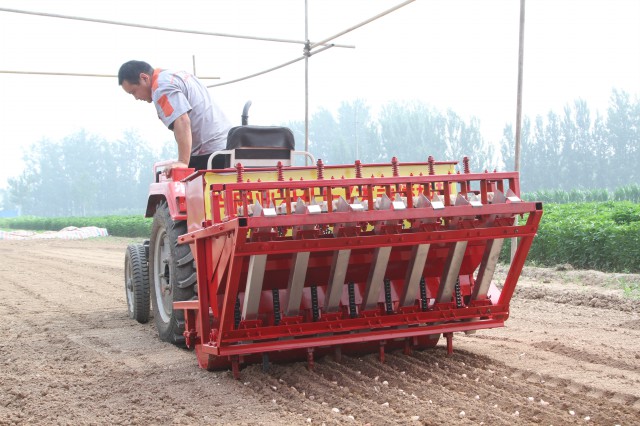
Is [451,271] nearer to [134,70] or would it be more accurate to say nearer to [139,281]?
[134,70]

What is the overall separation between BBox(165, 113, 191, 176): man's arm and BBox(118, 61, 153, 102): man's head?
0.48 metres

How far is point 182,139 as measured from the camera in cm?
569

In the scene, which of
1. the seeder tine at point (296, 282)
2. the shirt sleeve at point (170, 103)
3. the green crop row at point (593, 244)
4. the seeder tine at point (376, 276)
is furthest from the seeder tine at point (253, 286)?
the green crop row at point (593, 244)

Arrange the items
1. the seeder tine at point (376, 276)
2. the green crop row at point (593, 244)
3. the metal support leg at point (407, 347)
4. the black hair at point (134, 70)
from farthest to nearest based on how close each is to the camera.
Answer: the green crop row at point (593, 244), the black hair at point (134, 70), the metal support leg at point (407, 347), the seeder tine at point (376, 276)

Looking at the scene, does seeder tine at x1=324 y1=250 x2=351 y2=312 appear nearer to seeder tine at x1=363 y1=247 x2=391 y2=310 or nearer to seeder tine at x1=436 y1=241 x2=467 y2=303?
seeder tine at x1=363 y1=247 x2=391 y2=310

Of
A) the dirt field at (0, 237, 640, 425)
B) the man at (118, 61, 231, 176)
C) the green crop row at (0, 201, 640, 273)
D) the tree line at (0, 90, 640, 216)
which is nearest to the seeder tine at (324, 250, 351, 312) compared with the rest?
the dirt field at (0, 237, 640, 425)

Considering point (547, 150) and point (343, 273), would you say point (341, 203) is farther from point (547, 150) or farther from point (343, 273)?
point (547, 150)

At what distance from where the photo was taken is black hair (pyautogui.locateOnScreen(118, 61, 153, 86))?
592 centimetres

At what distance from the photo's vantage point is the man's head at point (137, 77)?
5.93 meters

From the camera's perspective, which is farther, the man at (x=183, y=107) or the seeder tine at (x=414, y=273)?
the man at (x=183, y=107)

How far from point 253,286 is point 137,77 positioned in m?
2.45

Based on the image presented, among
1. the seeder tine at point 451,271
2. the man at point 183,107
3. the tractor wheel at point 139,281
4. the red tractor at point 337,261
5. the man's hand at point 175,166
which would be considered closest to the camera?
the red tractor at point 337,261

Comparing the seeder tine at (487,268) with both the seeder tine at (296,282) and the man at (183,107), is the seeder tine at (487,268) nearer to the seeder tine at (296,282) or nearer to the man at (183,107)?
the seeder tine at (296,282)

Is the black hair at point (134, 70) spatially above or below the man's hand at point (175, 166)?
above
